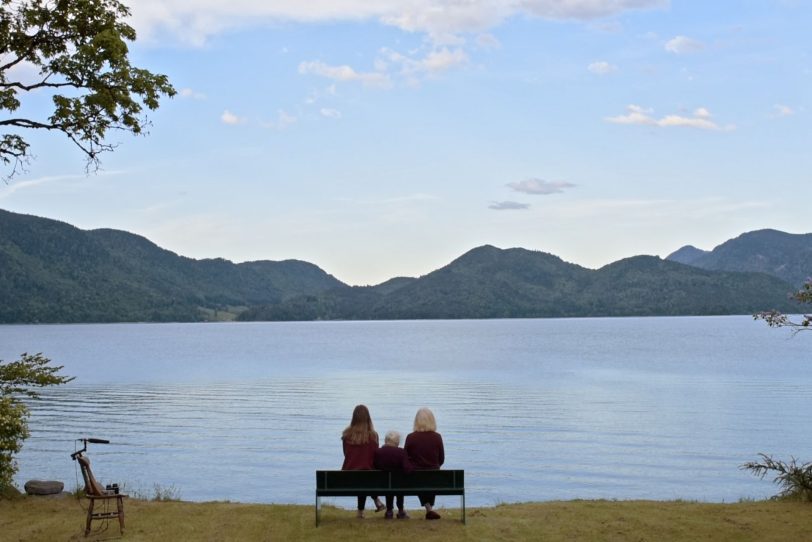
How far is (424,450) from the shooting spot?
40.5ft

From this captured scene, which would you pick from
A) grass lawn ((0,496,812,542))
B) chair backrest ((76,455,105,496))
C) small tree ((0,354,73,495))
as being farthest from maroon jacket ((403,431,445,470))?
small tree ((0,354,73,495))

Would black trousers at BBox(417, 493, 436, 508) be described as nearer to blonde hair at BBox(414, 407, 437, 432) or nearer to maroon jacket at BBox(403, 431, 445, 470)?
maroon jacket at BBox(403, 431, 445, 470)

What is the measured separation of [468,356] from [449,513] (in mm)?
92684

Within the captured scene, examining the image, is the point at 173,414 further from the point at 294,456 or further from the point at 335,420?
the point at 294,456

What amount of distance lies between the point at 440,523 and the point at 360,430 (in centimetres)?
184

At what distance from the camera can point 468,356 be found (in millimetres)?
105250

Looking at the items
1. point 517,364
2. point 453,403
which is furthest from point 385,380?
point 517,364

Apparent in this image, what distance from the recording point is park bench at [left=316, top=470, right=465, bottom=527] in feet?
39.3

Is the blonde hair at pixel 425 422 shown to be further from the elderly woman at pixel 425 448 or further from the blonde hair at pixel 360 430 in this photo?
the blonde hair at pixel 360 430

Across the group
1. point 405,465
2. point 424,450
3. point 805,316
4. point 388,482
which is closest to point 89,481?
point 388,482

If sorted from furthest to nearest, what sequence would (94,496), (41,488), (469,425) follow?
(469,425) → (41,488) → (94,496)

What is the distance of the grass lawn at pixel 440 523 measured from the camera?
1152 cm

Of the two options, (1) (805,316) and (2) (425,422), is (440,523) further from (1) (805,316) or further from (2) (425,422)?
(1) (805,316)

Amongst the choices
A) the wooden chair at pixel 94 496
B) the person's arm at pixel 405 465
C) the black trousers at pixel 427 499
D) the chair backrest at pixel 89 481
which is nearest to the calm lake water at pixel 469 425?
the black trousers at pixel 427 499
